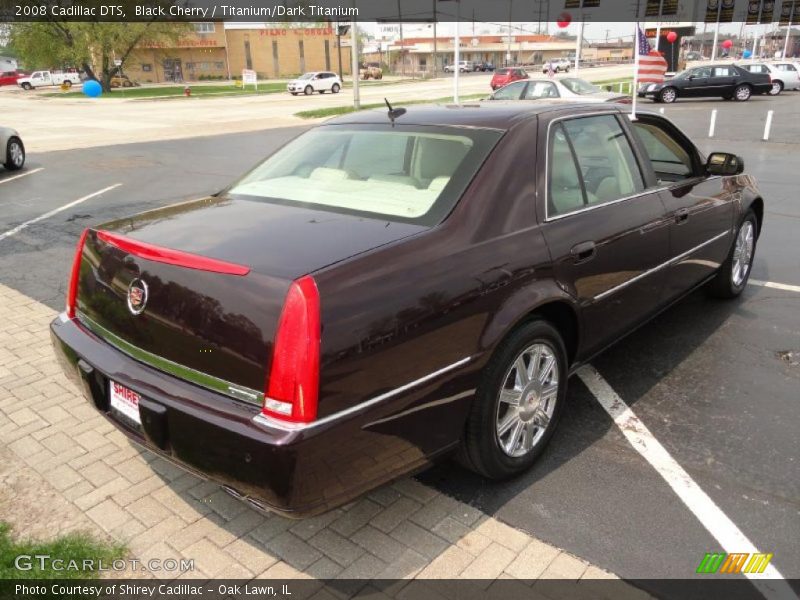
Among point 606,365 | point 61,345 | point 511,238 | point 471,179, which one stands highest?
point 471,179

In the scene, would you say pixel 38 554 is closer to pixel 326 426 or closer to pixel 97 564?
pixel 97 564

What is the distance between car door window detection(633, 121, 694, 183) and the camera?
4.50 m

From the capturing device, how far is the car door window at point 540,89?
18859 mm

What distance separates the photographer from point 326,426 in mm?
2227

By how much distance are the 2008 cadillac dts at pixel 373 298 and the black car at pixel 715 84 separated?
98.6ft

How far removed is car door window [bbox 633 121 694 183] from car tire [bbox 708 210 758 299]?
0.73 m

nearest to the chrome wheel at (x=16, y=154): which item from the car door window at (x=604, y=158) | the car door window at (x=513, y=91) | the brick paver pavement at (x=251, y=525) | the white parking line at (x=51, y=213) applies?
the white parking line at (x=51, y=213)

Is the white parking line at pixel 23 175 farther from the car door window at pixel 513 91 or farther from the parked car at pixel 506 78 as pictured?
the parked car at pixel 506 78

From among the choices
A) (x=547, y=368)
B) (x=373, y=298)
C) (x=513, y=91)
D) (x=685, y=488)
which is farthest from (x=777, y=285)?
(x=513, y=91)

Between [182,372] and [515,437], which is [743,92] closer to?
[515,437]

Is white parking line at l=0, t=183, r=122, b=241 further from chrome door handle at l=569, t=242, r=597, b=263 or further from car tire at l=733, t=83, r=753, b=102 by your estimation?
car tire at l=733, t=83, r=753, b=102

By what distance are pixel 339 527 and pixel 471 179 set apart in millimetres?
1613

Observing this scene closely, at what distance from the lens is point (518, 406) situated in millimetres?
3025

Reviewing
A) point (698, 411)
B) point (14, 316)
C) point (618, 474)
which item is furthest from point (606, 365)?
point (14, 316)
